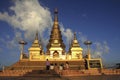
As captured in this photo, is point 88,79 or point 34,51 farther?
point 34,51

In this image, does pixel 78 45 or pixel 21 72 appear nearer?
pixel 21 72

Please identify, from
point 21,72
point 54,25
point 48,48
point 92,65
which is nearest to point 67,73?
point 21,72

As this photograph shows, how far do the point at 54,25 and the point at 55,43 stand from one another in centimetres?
930

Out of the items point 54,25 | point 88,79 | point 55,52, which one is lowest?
point 88,79

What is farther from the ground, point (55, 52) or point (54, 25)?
point (54, 25)

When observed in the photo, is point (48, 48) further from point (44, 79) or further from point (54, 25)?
point (44, 79)

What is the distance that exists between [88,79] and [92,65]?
15.2 meters

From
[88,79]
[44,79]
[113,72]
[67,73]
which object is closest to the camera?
[44,79]

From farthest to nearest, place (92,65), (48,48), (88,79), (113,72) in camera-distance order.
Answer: (48,48) → (92,65) → (113,72) → (88,79)

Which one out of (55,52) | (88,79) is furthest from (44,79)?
(55,52)

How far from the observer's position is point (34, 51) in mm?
65125

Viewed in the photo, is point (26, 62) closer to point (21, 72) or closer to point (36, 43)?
point (36, 43)

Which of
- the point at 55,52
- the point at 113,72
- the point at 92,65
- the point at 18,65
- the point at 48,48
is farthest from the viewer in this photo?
the point at 48,48

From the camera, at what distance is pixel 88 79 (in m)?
21.0
